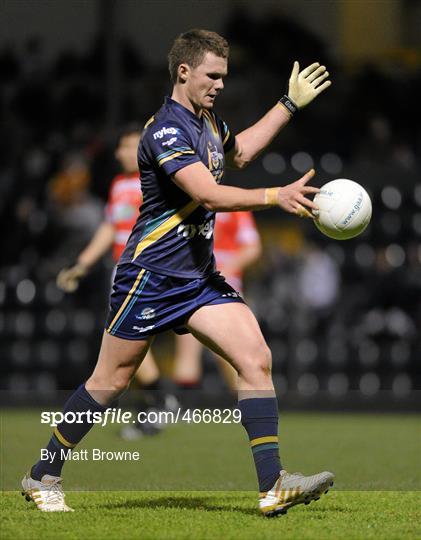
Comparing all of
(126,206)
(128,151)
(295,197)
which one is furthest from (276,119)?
(126,206)

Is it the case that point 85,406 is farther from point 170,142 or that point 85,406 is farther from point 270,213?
point 270,213

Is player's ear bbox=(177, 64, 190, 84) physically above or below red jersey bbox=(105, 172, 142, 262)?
above

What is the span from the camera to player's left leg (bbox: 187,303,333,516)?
5527 mm

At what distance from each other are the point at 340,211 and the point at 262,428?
3.42 ft

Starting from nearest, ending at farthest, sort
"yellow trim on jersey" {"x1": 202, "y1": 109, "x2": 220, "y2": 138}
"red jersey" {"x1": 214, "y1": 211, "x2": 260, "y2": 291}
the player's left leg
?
the player's left leg < "yellow trim on jersey" {"x1": 202, "y1": 109, "x2": 220, "y2": 138} < "red jersey" {"x1": 214, "y1": 211, "x2": 260, "y2": 291}

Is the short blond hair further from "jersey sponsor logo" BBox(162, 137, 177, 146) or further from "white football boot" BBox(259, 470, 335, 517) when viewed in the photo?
"white football boot" BBox(259, 470, 335, 517)

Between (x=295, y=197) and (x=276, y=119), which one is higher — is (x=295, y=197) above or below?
below

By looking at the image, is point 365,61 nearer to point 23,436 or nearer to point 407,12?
point 407,12

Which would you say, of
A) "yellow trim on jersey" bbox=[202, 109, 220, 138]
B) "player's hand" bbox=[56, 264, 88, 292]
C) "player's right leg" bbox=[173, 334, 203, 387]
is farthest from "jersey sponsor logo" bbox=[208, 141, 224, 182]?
"player's right leg" bbox=[173, 334, 203, 387]

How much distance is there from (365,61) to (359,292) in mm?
4340

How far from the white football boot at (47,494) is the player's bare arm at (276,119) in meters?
1.82

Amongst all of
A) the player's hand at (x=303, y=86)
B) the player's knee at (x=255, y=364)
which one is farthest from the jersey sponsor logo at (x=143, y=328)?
the player's hand at (x=303, y=86)

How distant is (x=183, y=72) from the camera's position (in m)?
5.75

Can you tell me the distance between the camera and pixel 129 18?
16.8 m
